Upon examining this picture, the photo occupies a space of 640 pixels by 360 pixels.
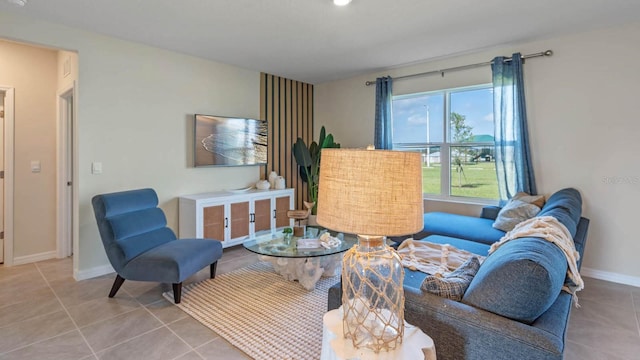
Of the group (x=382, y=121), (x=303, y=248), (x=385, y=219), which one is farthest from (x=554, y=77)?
(x=385, y=219)

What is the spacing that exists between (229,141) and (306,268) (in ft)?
7.54

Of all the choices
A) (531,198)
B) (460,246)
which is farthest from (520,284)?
(531,198)

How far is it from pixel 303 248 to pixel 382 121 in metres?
2.57

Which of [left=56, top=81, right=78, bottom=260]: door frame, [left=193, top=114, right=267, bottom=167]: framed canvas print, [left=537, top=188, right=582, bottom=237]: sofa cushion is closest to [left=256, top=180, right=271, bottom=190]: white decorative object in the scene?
[left=193, top=114, right=267, bottom=167]: framed canvas print

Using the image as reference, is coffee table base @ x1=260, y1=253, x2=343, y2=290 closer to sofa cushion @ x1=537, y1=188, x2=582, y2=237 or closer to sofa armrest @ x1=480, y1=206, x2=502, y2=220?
sofa cushion @ x1=537, y1=188, x2=582, y2=237

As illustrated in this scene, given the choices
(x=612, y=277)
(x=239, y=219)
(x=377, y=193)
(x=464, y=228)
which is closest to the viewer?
(x=377, y=193)

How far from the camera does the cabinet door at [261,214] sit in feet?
14.4

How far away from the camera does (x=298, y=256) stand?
8.70ft

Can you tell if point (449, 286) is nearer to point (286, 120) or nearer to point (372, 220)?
point (372, 220)

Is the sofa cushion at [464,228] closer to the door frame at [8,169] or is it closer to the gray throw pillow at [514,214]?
Result: the gray throw pillow at [514,214]

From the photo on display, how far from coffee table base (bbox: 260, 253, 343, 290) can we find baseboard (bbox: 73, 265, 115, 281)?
1.79m

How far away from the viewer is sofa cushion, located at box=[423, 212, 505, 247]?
10.4ft

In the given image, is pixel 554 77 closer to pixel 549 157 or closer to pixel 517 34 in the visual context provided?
pixel 517 34

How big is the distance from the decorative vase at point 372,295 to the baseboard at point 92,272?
3.19 metres
